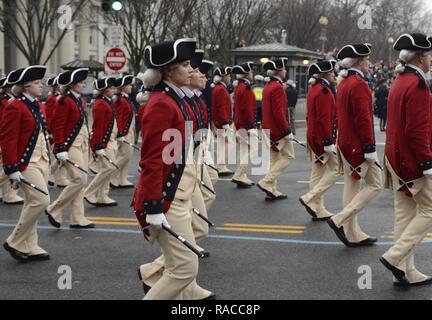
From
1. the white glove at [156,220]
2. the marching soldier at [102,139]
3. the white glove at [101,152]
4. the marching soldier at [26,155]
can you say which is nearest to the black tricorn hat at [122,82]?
the marching soldier at [102,139]

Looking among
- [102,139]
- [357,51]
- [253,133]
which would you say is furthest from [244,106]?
[357,51]

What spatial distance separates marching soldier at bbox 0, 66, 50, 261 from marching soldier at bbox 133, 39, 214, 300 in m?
2.64

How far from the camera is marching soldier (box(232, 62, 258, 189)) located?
41.7ft

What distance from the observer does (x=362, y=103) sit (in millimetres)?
7570

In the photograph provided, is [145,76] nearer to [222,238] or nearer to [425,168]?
[425,168]

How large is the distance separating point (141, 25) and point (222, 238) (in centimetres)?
1930

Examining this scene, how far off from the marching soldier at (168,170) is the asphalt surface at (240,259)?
1227mm

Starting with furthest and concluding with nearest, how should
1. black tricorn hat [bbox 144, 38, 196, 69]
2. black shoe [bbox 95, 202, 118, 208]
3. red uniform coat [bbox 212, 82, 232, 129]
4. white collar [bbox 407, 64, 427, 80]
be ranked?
red uniform coat [bbox 212, 82, 232, 129]
black shoe [bbox 95, 202, 118, 208]
white collar [bbox 407, 64, 427, 80]
black tricorn hat [bbox 144, 38, 196, 69]

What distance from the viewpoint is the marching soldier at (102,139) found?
1063 cm

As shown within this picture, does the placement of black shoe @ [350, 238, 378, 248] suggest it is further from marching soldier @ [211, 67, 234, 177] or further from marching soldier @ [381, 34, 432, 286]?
marching soldier @ [211, 67, 234, 177]

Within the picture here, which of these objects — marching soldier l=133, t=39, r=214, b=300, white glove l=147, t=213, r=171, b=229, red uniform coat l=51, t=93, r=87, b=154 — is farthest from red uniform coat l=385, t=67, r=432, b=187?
red uniform coat l=51, t=93, r=87, b=154

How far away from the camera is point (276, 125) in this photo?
1078 centimetres

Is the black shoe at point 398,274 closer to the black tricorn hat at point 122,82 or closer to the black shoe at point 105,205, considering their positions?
the black shoe at point 105,205
